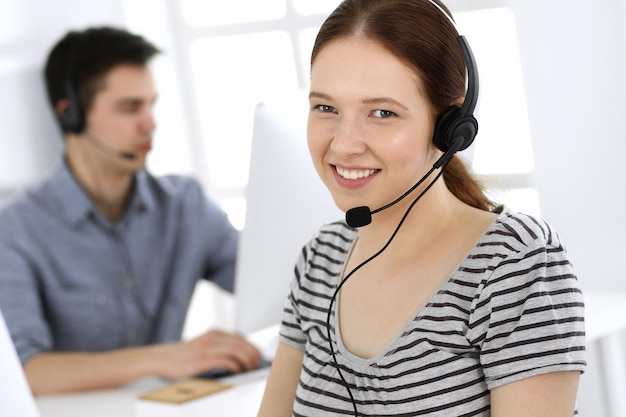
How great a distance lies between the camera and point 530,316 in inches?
38.5

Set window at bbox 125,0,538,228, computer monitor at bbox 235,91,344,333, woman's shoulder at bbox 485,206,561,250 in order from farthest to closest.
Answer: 1. window at bbox 125,0,538,228
2. computer monitor at bbox 235,91,344,333
3. woman's shoulder at bbox 485,206,561,250

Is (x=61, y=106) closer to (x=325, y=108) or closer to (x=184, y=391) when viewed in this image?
(x=184, y=391)

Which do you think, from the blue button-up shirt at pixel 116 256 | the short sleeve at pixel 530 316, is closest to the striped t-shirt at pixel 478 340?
the short sleeve at pixel 530 316

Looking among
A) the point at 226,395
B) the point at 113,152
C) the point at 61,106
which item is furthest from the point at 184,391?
the point at 61,106

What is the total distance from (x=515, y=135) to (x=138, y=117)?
1000 millimetres

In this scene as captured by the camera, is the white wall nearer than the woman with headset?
No

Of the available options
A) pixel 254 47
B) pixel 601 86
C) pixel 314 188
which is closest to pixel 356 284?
pixel 314 188

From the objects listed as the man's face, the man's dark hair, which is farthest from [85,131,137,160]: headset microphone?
the man's dark hair

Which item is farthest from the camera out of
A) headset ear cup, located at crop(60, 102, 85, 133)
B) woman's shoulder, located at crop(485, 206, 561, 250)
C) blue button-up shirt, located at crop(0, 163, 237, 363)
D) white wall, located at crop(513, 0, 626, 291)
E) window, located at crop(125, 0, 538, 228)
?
window, located at crop(125, 0, 538, 228)

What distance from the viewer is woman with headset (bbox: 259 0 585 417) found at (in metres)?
0.98

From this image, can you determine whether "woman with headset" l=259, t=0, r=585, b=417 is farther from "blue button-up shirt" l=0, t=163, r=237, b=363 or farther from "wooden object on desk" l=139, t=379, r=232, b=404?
"blue button-up shirt" l=0, t=163, r=237, b=363

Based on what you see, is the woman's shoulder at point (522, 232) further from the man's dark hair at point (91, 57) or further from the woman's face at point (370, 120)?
the man's dark hair at point (91, 57)

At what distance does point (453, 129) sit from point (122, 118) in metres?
1.50

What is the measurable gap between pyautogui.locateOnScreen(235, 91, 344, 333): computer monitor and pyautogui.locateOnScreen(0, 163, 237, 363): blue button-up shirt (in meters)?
0.73
